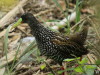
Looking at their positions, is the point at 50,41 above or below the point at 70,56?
above

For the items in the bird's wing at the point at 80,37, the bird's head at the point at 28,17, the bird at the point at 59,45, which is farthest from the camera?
the bird's head at the point at 28,17

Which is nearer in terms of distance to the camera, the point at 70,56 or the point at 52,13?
the point at 70,56

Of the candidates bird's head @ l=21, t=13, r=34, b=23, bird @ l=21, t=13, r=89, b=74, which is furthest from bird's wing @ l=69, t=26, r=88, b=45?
bird's head @ l=21, t=13, r=34, b=23

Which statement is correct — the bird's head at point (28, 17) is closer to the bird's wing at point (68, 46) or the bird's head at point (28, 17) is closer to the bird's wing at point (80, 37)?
the bird's wing at point (68, 46)

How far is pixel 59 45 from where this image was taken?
4137 mm

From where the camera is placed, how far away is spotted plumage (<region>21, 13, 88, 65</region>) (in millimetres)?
4117

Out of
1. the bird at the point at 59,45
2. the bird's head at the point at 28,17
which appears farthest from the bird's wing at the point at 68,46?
the bird's head at the point at 28,17

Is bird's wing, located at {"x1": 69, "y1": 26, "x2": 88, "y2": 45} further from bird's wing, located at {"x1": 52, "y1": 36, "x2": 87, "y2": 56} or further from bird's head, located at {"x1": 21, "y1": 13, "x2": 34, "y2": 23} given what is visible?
bird's head, located at {"x1": 21, "y1": 13, "x2": 34, "y2": 23}

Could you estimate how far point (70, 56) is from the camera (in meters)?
4.19

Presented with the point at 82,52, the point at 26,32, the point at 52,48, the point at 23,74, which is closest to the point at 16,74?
the point at 23,74

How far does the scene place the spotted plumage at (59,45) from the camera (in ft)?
13.5

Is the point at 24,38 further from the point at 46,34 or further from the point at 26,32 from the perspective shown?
the point at 46,34

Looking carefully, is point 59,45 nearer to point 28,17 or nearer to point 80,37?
point 80,37

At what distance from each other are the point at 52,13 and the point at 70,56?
9.34ft
